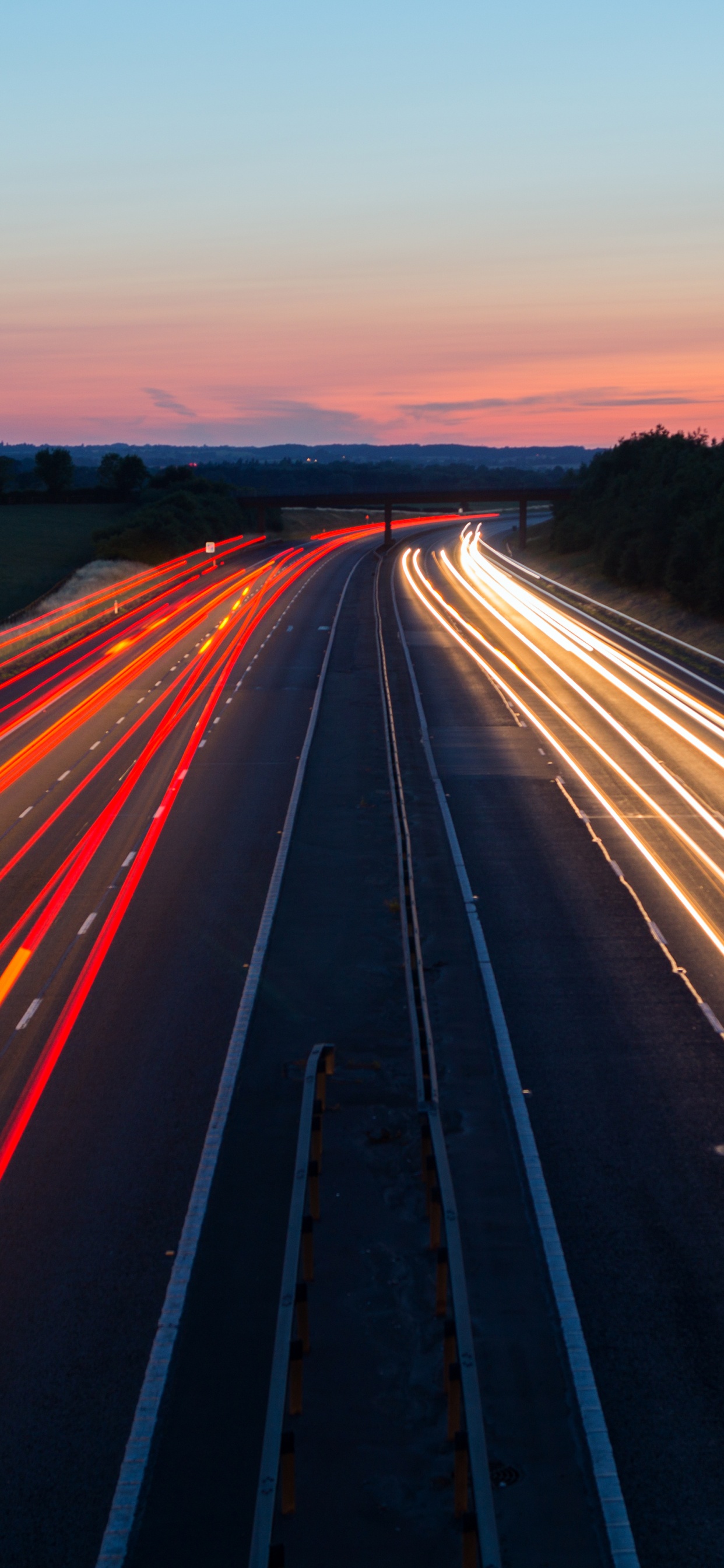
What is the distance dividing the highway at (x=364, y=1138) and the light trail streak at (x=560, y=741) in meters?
0.14

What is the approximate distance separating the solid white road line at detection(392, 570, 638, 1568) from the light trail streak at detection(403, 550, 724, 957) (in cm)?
393

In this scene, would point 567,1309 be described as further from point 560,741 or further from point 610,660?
point 610,660

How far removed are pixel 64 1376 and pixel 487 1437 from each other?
3513 mm

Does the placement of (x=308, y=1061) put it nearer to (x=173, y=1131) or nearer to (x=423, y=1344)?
(x=173, y=1131)

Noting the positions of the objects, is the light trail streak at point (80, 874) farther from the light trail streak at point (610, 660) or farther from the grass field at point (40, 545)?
the grass field at point (40, 545)

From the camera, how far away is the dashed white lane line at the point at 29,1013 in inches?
678

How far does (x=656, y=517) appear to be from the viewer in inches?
2921

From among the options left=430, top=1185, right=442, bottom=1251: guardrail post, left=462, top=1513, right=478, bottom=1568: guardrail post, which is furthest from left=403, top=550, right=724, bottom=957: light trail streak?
left=462, top=1513, right=478, bottom=1568: guardrail post

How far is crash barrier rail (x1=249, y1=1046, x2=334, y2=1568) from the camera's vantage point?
763cm

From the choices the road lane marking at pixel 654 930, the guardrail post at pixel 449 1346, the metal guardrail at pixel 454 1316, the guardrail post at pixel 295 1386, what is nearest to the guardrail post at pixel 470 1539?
the metal guardrail at pixel 454 1316

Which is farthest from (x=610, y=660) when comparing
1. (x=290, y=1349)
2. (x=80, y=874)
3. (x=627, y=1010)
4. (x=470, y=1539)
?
(x=470, y=1539)

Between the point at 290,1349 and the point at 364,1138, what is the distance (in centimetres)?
504

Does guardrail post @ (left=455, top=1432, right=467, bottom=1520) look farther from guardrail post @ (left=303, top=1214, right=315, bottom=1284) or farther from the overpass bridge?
the overpass bridge

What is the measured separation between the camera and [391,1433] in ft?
30.9
